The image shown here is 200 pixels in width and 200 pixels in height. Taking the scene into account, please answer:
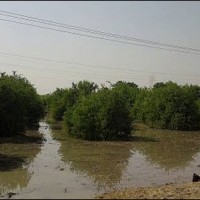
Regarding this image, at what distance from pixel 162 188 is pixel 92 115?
1549 cm

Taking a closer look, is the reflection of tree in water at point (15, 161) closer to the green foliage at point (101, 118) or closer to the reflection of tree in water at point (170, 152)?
the green foliage at point (101, 118)

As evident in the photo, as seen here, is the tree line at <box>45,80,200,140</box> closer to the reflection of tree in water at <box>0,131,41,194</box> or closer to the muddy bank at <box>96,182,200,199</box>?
the reflection of tree in water at <box>0,131,41,194</box>

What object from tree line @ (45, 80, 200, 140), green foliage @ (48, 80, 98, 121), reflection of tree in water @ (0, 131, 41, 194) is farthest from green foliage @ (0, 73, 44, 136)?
green foliage @ (48, 80, 98, 121)

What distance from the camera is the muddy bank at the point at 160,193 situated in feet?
38.9

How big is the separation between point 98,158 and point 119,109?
33.5ft

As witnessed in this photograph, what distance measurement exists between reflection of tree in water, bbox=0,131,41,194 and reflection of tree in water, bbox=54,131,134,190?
169 centimetres

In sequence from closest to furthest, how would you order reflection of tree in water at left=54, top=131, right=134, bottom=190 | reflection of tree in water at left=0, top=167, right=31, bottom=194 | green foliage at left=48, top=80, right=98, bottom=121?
reflection of tree in water at left=0, top=167, right=31, bottom=194, reflection of tree in water at left=54, top=131, right=134, bottom=190, green foliage at left=48, top=80, right=98, bottom=121

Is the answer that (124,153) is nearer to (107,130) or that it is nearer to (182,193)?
(107,130)

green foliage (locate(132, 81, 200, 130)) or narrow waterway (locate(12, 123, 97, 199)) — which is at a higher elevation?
green foliage (locate(132, 81, 200, 130))

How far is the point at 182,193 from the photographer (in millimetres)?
12703

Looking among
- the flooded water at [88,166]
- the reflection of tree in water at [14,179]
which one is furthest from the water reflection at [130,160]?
the reflection of tree in water at [14,179]

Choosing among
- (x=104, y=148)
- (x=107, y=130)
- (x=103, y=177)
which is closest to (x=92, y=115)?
(x=107, y=130)

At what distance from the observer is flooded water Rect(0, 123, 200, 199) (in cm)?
1373

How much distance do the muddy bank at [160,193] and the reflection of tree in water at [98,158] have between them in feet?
4.76
